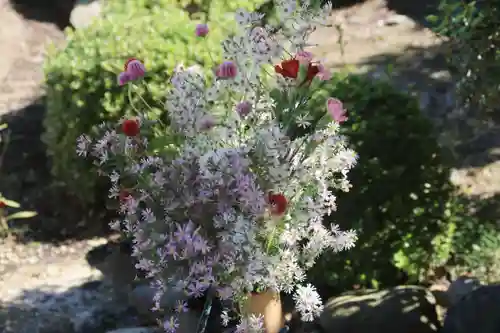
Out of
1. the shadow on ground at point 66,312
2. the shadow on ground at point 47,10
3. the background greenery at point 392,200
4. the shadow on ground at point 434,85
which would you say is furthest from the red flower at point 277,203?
the shadow on ground at point 47,10

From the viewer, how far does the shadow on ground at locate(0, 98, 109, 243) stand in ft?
17.6

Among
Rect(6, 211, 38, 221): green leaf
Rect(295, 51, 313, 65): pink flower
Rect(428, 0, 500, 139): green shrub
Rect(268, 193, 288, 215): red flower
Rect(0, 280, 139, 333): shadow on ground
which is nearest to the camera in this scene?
Rect(268, 193, 288, 215): red flower

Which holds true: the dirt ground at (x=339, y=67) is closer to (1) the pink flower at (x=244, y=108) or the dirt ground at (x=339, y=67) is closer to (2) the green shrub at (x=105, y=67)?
(2) the green shrub at (x=105, y=67)

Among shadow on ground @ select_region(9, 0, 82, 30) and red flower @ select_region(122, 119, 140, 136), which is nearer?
red flower @ select_region(122, 119, 140, 136)

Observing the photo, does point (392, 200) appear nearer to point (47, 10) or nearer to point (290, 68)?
point (290, 68)

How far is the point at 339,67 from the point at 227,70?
4891 mm

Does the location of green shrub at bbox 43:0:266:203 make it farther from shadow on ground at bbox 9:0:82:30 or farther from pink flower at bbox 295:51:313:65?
shadow on ground at bbox 9:0:82:30

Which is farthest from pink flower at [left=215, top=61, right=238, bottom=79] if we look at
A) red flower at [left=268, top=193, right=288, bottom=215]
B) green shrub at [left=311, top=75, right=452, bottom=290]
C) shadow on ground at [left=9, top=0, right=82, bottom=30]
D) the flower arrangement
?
shadow on ground at [left=9, top=0, right=82, bottom=30]

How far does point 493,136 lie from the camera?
578 centimetres

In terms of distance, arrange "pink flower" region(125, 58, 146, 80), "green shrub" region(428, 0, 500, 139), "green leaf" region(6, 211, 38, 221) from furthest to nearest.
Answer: "green leaf" region(6, 211, 38, 221) < "green shrub" region(428, 0, 500, 139) < "pink flower" region(125, 58, 146, 80)

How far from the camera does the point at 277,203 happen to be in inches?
89.4

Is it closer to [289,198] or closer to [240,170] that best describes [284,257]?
[289,198]

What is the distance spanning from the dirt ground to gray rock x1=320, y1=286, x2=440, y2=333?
1.51 meters

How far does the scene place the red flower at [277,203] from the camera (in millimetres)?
2271
